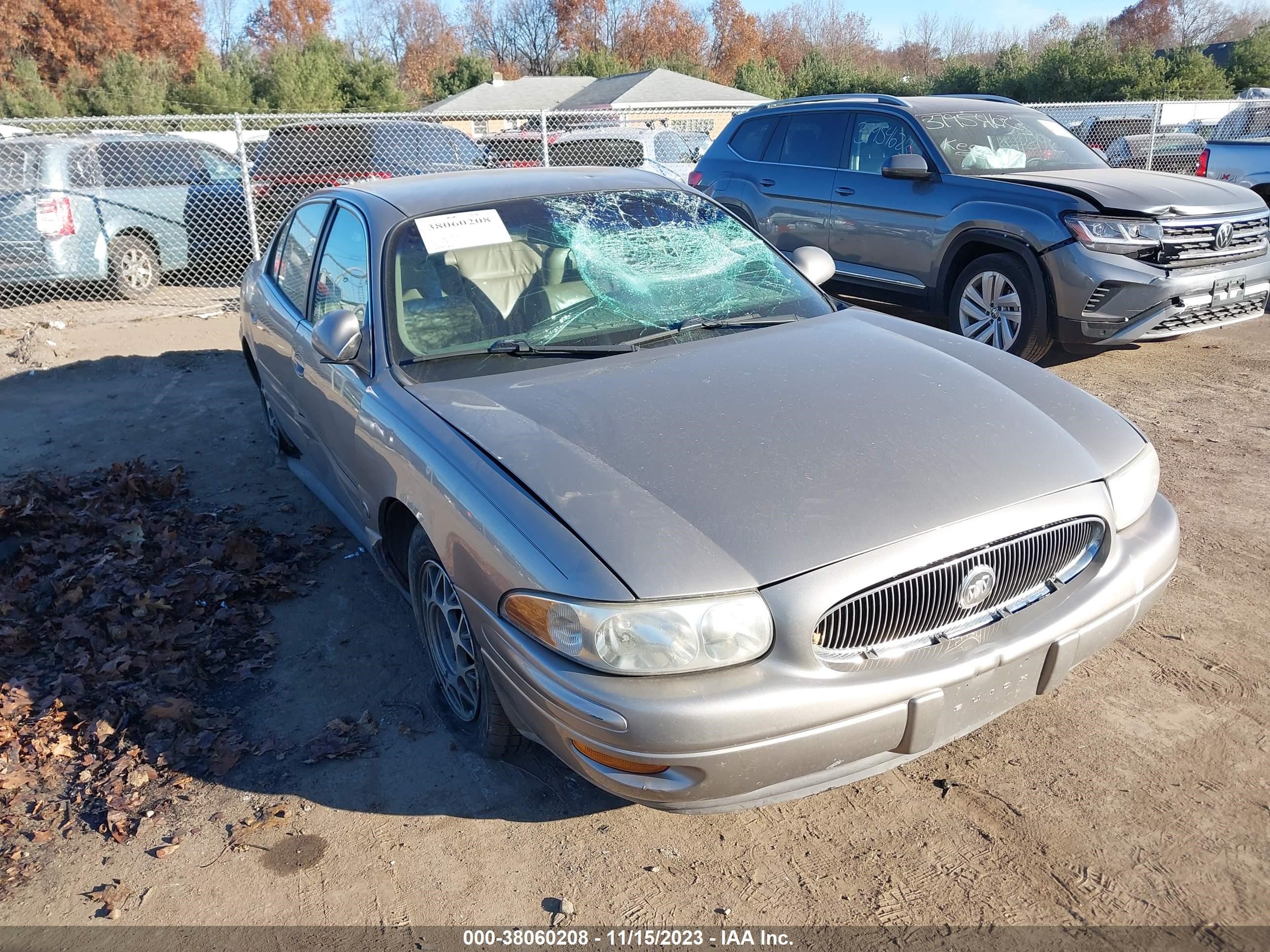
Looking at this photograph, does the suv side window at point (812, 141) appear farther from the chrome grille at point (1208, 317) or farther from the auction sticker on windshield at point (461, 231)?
the auction sticker on windshield at point (461, 231)

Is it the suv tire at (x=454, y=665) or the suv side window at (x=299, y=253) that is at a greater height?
the suv side window at (x=299, y=253)

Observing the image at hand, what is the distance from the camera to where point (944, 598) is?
250 centimetres

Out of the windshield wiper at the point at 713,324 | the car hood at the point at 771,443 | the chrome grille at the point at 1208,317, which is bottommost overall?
the chrome grille at the point at 1208,317

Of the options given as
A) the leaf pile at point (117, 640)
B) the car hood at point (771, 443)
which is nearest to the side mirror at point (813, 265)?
the car hood at point (771, 443)

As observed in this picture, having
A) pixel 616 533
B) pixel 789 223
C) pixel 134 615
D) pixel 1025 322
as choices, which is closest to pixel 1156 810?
pixel 616 533

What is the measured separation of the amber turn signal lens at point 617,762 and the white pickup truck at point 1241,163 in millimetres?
10399

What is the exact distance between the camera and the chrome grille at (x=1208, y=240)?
6426mm

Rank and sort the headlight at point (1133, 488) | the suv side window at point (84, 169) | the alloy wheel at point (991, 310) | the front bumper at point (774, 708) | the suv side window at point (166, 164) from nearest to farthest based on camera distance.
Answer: the front bumper at point (774, 708)
the headlight at point (1133, 488)
the alloy wheel at point (991, 310)
the suv side window at point (84, 169)
the suv side window at point (166, 164)

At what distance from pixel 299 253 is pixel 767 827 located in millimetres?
3481

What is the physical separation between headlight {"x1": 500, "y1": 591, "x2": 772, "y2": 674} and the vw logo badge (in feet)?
1.79

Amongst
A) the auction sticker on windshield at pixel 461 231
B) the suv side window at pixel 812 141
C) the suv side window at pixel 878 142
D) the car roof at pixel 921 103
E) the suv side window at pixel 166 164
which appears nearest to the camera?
the auction sticker on windshield at pixel 461 231

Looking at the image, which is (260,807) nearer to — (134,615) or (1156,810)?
(134,615)

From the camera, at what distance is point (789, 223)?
8.41m

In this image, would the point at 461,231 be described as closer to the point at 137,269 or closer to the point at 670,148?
the point at 137,269
